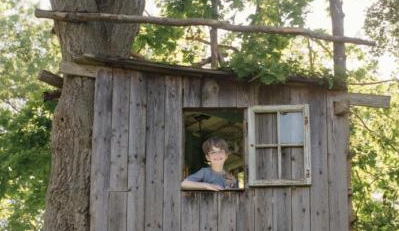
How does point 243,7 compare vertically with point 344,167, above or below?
above

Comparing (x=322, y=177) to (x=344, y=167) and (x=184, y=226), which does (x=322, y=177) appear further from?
(x=184, y=226)

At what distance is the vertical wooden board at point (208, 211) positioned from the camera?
978cm

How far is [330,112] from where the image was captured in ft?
33.2

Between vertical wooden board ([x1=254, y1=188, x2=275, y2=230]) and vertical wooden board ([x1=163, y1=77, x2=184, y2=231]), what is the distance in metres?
1.08

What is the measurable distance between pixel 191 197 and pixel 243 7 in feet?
29.3

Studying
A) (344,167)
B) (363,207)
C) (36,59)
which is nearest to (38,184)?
(363,207)

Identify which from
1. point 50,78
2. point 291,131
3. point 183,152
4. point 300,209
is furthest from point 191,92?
point 50,78

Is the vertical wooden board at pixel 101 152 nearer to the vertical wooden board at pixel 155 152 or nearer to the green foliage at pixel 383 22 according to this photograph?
the vertical wooden board at pixel 155 152

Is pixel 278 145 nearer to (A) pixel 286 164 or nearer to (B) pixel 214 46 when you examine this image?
(A) pixel 286 164

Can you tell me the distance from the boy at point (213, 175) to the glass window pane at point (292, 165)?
864 mm

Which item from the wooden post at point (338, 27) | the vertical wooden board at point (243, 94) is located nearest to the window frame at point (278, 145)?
the vertical wooden board at point (243, 94)

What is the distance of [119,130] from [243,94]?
1817mm

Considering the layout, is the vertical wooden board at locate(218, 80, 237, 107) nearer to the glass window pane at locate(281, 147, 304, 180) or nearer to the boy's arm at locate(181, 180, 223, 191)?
the glass window pane at locate(281, 147, 304, 180)

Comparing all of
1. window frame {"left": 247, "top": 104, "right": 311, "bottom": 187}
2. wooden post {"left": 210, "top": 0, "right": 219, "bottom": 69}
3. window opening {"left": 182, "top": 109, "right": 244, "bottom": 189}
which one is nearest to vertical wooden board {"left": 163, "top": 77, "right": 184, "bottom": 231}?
window frame {"left": 247, "top": 104, "right": 311, "bottom": 187}
